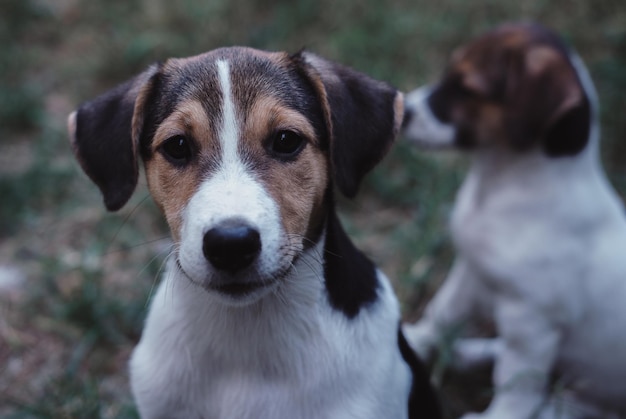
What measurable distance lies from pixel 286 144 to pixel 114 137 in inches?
27.5

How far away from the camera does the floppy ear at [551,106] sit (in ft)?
14.9

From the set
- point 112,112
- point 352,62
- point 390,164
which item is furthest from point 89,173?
point 352,62

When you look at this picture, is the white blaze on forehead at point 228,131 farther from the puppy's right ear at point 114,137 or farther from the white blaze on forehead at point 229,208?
the puppy's right ear at point 114,137

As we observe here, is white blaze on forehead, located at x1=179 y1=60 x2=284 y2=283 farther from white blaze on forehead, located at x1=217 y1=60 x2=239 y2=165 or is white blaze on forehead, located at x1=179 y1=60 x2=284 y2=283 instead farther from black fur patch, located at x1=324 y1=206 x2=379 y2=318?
black fur patch, located at x1=324 y1=206 x2=379 y2=318

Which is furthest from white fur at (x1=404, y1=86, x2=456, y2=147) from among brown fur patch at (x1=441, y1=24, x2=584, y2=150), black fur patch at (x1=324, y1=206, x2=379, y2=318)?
black fur patch at (x1=324, y1=206, x2=379, y2=318)

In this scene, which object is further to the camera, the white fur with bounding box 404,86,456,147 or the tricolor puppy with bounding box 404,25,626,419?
the white fur with bounding box 404,86,456,147

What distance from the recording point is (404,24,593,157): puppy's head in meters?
4.57

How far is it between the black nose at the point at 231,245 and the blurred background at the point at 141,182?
1.18 meters

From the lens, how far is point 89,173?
3.25m

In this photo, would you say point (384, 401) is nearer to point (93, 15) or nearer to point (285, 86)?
point (285, 86)

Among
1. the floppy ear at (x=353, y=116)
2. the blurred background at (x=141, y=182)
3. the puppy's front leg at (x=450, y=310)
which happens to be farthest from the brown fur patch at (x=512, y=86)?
the floppy ear at (x=353, y=116)

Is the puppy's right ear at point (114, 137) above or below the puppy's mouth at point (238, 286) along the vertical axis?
above

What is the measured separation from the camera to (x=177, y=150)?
10.1 ft

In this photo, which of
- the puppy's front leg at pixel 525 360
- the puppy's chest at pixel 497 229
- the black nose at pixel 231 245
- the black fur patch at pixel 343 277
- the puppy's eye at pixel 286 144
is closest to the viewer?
the black nose at pixel 231 245
